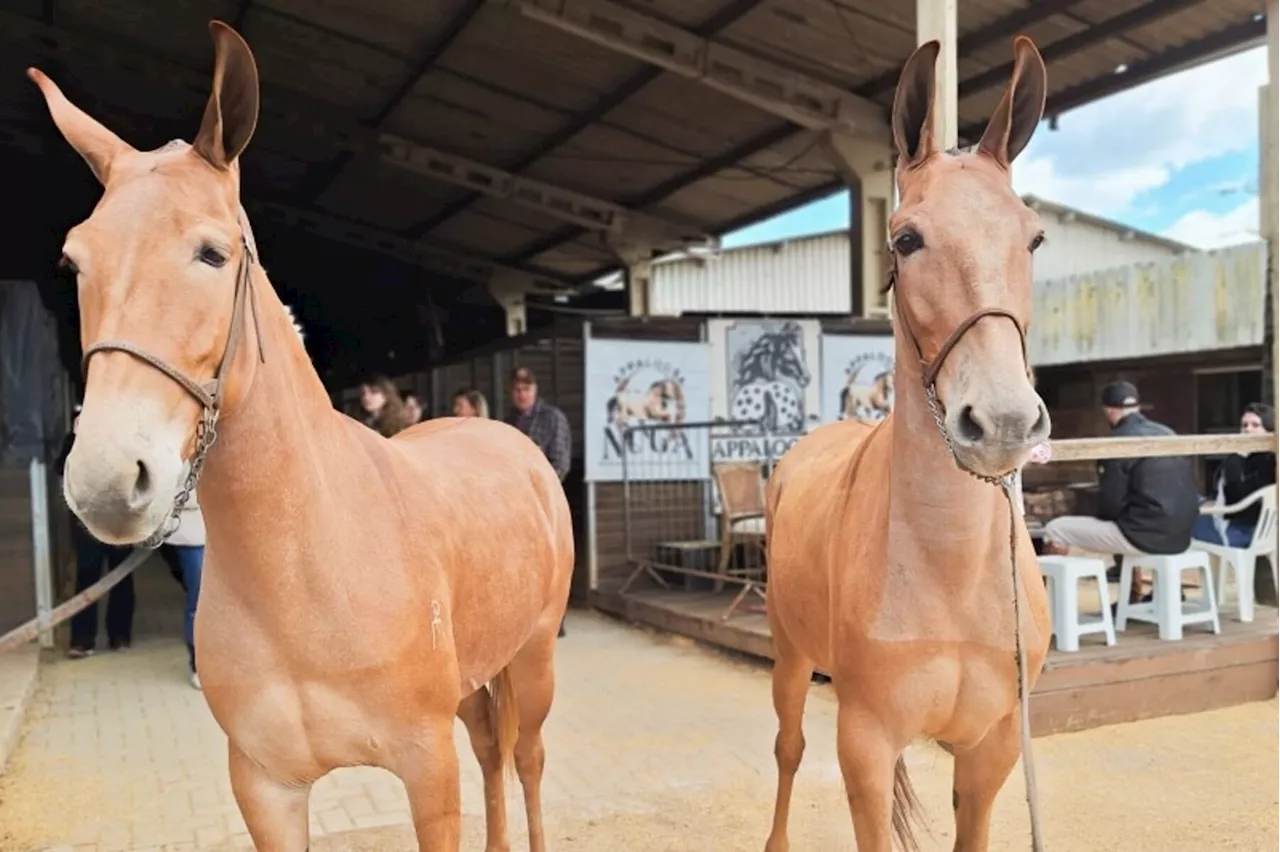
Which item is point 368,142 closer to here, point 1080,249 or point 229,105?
point 229,105

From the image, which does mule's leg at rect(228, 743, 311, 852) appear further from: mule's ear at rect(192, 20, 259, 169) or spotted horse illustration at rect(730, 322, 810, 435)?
spotted horse illustration at rect(730, 322, 810, 435)

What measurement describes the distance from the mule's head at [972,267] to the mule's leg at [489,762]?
6.41ft

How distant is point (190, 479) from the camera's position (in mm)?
1479

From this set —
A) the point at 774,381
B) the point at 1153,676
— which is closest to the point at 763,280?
the point at 774,381

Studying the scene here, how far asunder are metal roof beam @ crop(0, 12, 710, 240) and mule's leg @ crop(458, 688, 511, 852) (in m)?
10.0

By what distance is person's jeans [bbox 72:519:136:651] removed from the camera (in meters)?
6.61

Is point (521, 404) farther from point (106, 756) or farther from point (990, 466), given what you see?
point (990, 466)

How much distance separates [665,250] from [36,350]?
9071 mm

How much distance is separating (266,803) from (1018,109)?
2.20 meters

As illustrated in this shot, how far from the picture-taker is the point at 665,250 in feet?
45.8

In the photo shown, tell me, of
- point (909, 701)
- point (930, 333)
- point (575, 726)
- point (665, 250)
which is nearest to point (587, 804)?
point (575, 726)

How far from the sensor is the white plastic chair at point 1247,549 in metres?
5.66

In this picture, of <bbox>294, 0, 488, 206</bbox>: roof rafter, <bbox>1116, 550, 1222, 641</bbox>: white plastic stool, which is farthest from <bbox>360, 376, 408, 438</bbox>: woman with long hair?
<bbox>1116, 550, 1222, 641</bbox>: white plastic stool

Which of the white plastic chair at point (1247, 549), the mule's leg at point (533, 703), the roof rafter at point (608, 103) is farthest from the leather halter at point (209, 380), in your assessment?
the roof rafter at point (608, 103)
